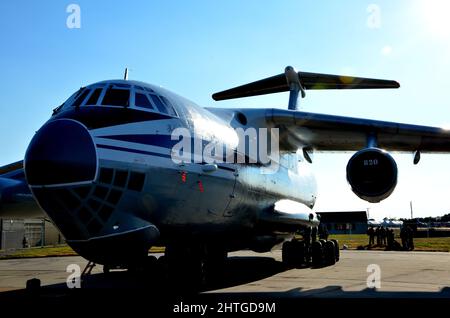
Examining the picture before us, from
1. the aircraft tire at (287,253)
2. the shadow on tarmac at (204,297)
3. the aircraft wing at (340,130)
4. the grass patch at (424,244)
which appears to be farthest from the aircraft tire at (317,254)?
the grass patch at (424,244)

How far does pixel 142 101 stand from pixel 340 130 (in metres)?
5.81

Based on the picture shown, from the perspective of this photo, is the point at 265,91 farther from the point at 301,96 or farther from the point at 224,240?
the point at 224,240

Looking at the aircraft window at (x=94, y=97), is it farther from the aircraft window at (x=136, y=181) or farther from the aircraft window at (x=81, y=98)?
the aircraft window at (x=136, y=181)

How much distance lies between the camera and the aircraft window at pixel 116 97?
6176 mm

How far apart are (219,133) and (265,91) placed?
27.5 ft

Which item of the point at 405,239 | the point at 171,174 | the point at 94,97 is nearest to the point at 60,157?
the point at 94,97

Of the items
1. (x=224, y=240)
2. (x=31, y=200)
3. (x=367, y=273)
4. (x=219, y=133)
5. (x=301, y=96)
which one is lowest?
(x=367, y=273)

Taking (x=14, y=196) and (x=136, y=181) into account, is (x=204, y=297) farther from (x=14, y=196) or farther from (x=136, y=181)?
(x=14, y=196)

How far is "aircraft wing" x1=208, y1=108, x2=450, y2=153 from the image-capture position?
33.2 feet

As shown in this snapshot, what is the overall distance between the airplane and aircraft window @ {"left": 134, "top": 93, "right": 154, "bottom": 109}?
2cm

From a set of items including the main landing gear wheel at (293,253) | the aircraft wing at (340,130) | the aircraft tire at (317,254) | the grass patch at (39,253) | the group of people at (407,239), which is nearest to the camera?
the aircraft wing at (340,130)

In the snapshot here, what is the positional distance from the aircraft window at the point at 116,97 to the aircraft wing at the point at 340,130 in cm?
291
